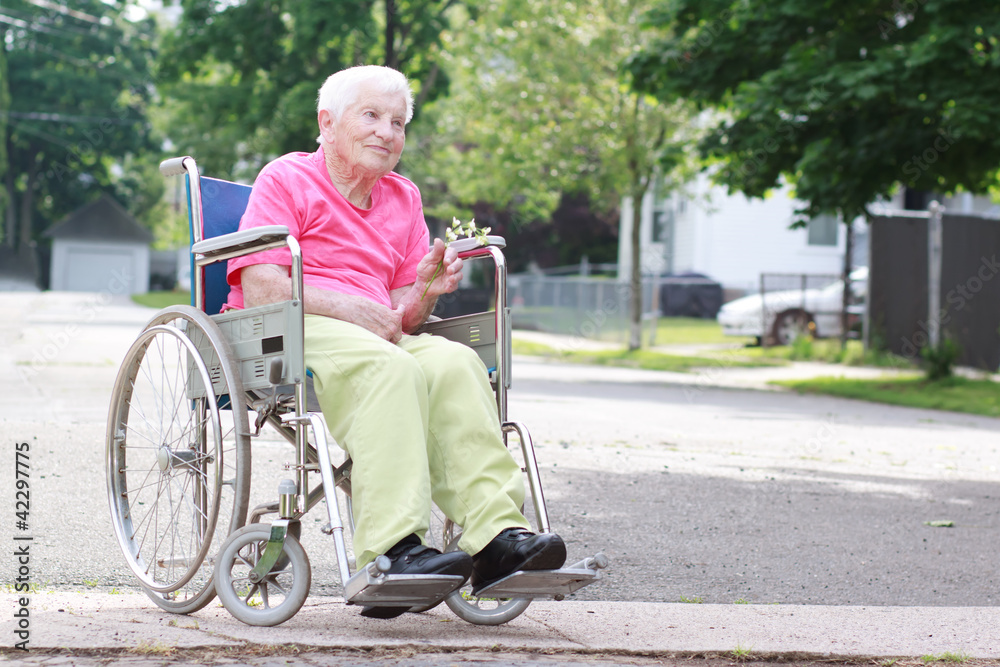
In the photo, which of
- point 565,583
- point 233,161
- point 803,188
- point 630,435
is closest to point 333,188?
point 565,583

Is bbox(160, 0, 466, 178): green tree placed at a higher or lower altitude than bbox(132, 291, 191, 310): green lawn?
higher

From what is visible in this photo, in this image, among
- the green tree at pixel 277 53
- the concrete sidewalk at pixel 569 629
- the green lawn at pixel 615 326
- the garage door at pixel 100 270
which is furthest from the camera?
the garage door at pixel 100 270

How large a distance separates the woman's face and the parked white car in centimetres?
1831

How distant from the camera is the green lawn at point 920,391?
1244 centimetres

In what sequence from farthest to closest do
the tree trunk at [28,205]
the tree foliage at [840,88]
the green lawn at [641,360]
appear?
1. the tree trunk at [28,205]
2. the green lawn at [641,360]
3. the tree foliage at [840,88]

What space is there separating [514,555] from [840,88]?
9335 mm

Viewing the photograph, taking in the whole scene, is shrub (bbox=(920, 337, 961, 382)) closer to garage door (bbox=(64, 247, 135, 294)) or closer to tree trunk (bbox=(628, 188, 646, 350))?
tree trunk (bbox=(628, 188, 646, 350))

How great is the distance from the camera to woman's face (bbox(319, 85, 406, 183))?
11.2 feet

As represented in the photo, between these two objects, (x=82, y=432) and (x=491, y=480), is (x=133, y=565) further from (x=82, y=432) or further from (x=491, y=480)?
(x=82, y=432)

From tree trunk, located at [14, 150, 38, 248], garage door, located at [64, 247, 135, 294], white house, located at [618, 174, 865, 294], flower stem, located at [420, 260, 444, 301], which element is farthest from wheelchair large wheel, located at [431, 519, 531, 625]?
garage door, located at [64, 247, 135, 294]

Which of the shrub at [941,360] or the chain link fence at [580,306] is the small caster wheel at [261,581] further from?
the chain link fence at [580,306]

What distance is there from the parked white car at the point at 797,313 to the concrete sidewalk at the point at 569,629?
18.1m

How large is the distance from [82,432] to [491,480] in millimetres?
4391

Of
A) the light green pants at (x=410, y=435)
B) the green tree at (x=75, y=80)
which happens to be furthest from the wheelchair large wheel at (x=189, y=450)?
the green tree at (x=75, y=80)
